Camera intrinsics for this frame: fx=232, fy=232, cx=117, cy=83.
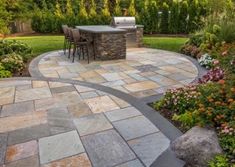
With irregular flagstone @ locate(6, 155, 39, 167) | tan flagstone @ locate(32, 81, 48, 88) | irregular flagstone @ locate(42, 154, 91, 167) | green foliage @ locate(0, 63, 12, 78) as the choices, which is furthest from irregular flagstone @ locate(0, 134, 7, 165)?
green foliage @ locate(0, 63, 12, 78)

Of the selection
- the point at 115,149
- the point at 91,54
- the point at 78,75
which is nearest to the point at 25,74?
the point at 78,75

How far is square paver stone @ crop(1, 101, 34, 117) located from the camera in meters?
3.35

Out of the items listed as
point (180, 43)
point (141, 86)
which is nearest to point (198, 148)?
point (141, 86)

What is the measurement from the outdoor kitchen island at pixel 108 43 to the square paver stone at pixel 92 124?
3.64 m

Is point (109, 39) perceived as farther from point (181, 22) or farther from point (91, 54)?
point (181, 22)

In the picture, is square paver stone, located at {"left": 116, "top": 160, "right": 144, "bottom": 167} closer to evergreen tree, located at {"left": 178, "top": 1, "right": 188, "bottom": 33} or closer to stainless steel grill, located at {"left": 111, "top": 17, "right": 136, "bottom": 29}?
stainless steel grill, located at {"left": 111, "top": 17, "right": 136, "bottom": 29}

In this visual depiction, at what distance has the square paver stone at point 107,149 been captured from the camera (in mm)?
2311

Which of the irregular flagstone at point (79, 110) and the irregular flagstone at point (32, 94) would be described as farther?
the irregular flagstone at point (32, 94)

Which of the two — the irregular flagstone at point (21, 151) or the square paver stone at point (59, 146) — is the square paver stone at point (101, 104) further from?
the irregular flagstone at point (21, 151)

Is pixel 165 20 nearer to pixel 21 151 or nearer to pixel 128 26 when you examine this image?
pixel 128 26

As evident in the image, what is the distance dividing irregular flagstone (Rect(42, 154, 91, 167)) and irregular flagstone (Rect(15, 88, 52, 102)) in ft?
6.04

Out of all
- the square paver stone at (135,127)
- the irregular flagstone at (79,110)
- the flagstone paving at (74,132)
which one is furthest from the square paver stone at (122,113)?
the irregular flagstone at (79,110)

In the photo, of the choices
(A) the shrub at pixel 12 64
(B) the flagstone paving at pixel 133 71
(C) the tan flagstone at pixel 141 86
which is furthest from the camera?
(A) the shrub at pixel 12 64

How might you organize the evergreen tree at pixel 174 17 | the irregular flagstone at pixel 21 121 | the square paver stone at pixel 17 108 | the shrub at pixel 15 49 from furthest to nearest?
the evergreen tree at pixel 174 17
the shrub at pixel 15 49
the square paver stone at pixel 17 108
the irregular flagstone at pixel 21 121
